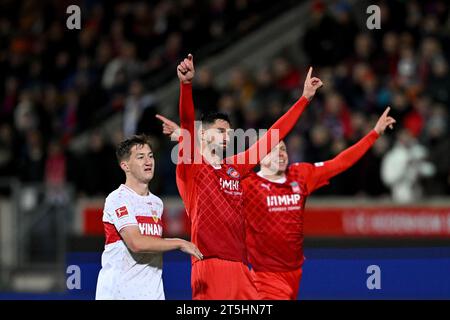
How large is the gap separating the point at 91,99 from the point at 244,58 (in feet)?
10.0

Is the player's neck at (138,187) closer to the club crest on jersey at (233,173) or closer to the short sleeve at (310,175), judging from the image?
the club crest on jersey at (233,173)

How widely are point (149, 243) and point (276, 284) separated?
2.39 metres

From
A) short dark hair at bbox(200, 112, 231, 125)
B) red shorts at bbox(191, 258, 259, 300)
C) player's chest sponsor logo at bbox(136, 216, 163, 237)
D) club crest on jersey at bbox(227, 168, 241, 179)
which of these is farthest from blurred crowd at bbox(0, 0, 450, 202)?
player's chest sponsor logo at bbox(136, 216, 163, 237)

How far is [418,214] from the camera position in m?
16.4

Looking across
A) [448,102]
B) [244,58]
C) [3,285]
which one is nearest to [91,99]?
[244,58]

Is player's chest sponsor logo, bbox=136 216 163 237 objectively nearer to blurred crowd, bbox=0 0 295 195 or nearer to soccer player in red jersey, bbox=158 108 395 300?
soccer player in red jersey, bbox=158 108 395 300

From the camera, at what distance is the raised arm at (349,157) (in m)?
10.7

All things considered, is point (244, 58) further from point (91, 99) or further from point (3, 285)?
point (3, 285)

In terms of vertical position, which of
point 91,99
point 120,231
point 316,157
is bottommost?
point 120,231

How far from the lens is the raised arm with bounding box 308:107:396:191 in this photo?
10656 millimetres

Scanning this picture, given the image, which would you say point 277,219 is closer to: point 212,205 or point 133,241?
point 212,205

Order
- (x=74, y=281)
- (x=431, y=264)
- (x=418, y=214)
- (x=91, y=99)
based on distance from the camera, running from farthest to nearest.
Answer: (x=91, y=99), (x=418, y=214), (x=74, y=281), (x=431, y=264)

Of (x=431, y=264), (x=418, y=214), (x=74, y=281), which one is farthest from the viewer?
(x=418, y=214)
